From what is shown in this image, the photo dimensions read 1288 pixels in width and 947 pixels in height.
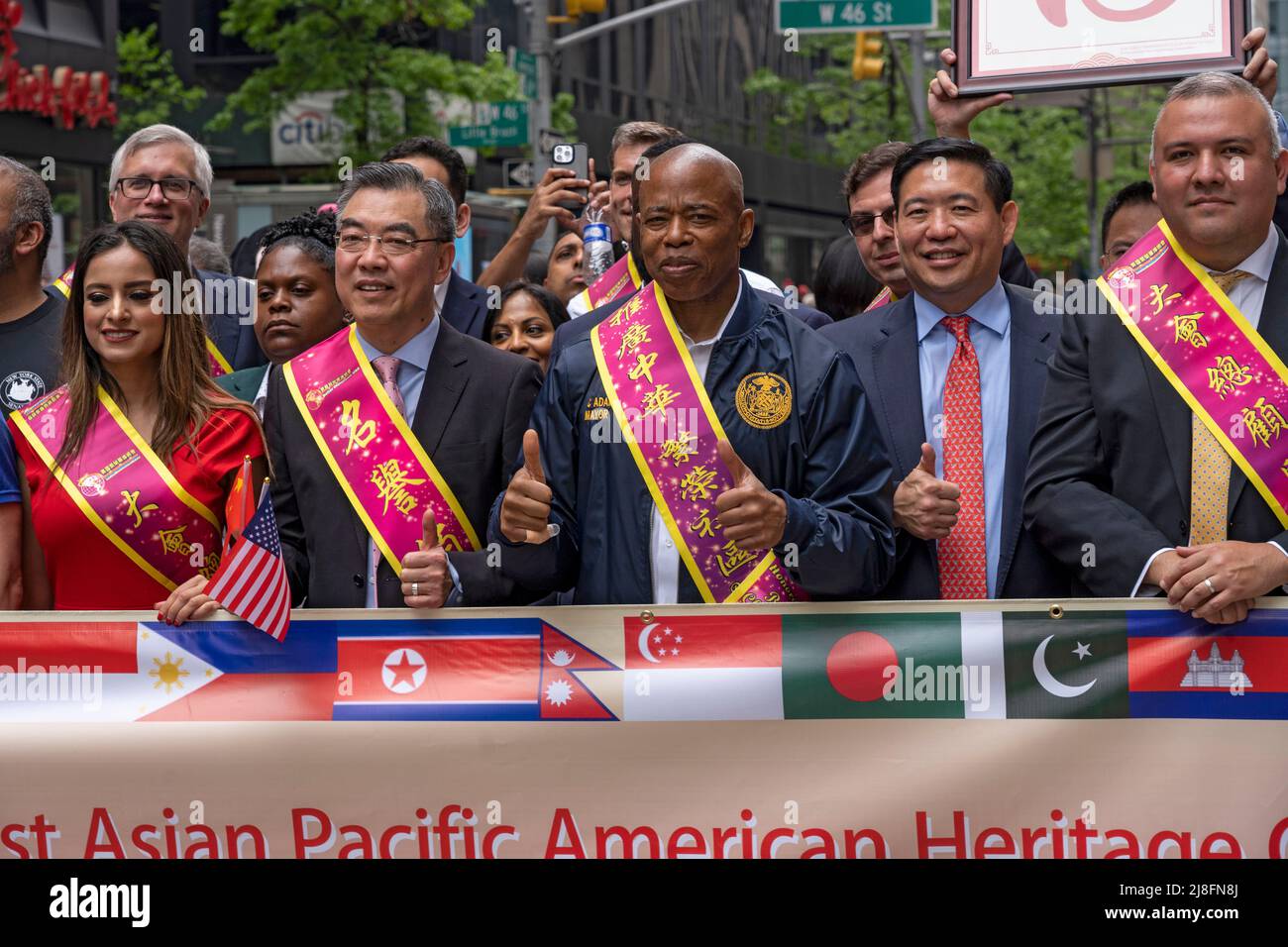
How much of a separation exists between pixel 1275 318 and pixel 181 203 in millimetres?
3572

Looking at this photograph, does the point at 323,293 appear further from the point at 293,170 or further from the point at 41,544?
the point at 293,170

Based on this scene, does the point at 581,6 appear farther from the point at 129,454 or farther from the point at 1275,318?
the point at 1275,318

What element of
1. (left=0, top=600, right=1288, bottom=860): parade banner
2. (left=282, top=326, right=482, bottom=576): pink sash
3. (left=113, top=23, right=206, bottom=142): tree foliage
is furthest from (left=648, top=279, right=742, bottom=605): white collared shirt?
(left=113, top=23, right=206, bottom=142): tree foliage

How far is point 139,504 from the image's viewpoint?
4.29m

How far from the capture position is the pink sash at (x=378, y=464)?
4.35 metres

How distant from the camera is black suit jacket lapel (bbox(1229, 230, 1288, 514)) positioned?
4.02 meters

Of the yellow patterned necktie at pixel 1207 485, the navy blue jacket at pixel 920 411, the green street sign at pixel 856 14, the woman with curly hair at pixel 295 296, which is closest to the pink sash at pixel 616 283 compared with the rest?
the woman with curly hair at pixel 295 296

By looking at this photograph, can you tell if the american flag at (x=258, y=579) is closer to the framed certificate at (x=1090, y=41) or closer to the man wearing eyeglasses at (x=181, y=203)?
the man wearing eyeglasses at (x=181, y=203)

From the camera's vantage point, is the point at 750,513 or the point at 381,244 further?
the point at 381,244

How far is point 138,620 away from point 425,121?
18082mm

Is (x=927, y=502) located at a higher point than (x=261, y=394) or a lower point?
lower

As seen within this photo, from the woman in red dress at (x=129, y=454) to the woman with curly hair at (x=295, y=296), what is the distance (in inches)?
29.0

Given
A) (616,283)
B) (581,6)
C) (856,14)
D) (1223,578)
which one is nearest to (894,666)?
(1223,578)

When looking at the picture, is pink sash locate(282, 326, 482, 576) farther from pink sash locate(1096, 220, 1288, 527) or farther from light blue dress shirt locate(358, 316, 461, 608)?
pink sash locate(1096, 220, 1288, 527)
